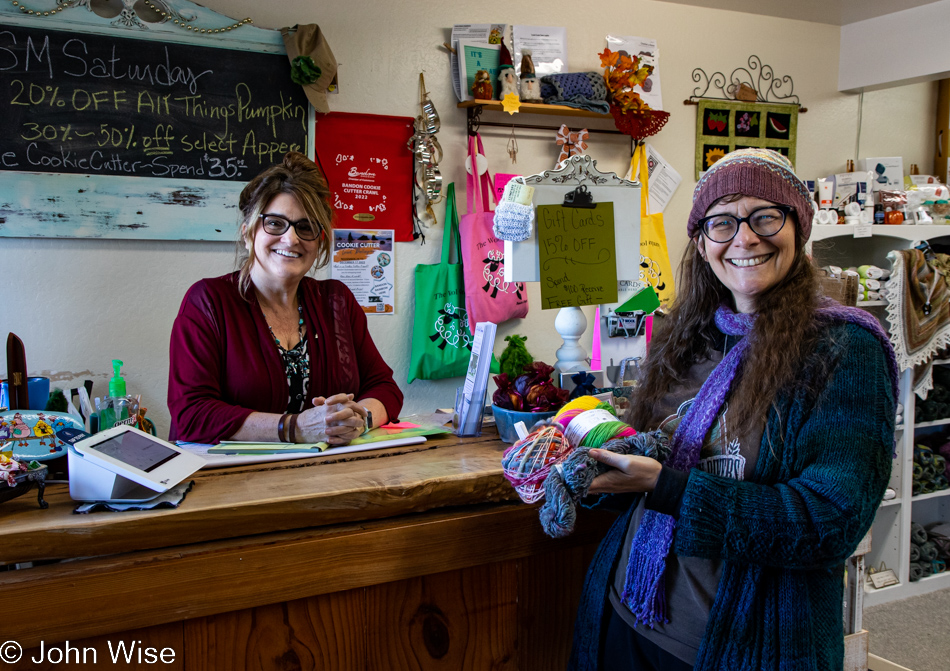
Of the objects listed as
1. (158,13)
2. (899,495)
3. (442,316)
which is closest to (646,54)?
(442,316)

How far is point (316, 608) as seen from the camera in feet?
4.05

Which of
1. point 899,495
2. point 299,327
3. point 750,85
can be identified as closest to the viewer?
point 299,327

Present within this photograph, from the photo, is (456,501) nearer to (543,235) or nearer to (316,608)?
(316,608)

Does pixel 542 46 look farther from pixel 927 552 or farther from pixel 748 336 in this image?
pixel 927 552

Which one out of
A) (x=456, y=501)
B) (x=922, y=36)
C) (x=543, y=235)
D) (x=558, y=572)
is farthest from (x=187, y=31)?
(x=922, y=36)

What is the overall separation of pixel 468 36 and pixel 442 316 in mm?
1305

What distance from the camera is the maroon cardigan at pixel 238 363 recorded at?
66.6 inches

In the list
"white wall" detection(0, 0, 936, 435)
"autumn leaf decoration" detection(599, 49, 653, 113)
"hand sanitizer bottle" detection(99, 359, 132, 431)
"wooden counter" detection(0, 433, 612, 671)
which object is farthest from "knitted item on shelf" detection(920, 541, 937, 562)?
"hand sanitizer bottle" detection(99, 359, 132, 431)

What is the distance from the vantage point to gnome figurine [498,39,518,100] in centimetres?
310

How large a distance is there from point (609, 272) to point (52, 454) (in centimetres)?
125

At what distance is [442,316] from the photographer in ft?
10.5

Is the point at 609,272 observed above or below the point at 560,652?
above

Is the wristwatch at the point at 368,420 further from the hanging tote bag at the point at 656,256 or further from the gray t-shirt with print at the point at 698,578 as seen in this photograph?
the hanging tote bag at the point at 656,256

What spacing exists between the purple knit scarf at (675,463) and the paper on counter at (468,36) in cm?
237
